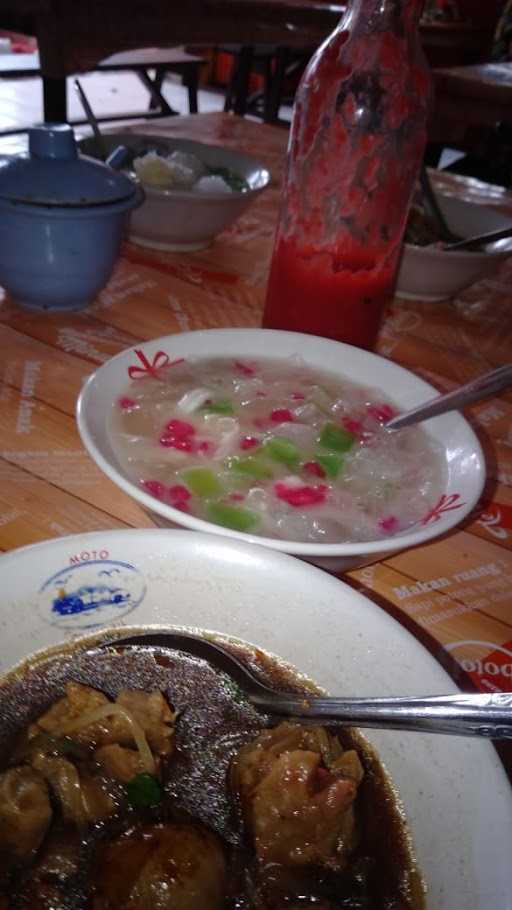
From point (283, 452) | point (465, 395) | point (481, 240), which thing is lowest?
point (283, 452)

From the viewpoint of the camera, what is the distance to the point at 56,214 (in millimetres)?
1686

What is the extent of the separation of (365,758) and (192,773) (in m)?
0.22

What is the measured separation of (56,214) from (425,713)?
141 cm

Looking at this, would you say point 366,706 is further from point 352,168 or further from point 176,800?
point 352,168

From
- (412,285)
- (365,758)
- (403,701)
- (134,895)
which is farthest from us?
(412,285)

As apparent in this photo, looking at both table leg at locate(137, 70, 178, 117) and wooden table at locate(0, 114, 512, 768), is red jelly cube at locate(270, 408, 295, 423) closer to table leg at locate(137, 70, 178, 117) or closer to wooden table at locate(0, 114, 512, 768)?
wooden table at locate(0, 114, 512, 768)

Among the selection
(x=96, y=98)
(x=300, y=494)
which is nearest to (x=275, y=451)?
(x=300, y=494)

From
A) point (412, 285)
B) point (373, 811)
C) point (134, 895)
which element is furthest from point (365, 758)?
point (412, 285)

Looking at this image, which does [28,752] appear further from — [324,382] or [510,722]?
[324,382]

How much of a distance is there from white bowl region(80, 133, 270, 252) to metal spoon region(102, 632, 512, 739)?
5.00ft

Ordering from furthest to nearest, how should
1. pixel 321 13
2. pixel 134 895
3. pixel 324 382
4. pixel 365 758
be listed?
pixel 321 13 < pixel 324 382 < pixel 365 758 < pixel 134 895

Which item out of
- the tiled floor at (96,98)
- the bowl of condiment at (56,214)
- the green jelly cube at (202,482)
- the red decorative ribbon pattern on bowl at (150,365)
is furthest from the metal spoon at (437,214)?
the tiled floor at (96,98)

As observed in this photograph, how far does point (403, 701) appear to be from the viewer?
31.0 inches

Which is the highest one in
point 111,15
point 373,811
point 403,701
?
point 111,15
